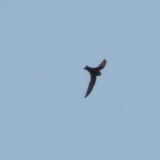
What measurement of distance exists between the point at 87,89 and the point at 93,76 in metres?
1.04

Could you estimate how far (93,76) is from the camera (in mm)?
49375

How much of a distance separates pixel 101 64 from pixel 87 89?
5.64 ft

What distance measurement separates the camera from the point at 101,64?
49.1m

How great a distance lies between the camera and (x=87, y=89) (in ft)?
165

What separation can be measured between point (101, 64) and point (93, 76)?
73cm
